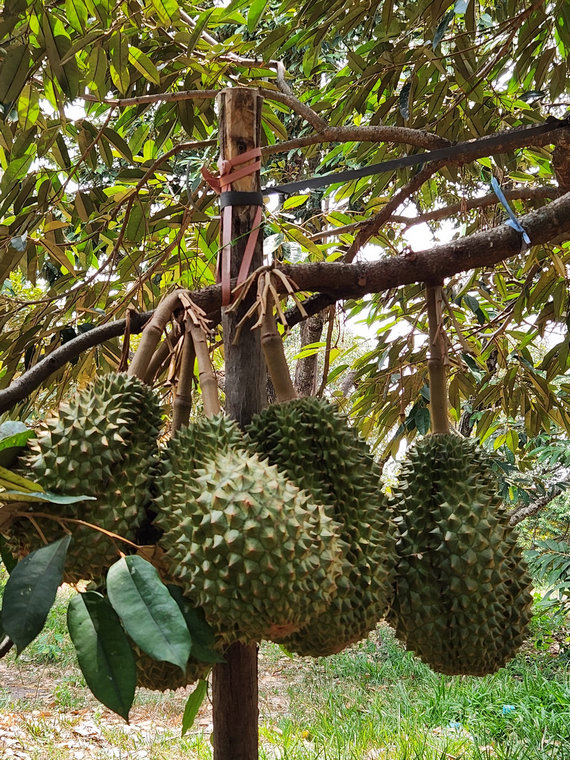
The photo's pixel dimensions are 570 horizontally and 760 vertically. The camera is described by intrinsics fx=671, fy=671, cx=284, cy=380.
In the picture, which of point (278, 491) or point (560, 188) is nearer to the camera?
point (278, 491)

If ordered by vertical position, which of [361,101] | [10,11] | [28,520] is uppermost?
[361,101]

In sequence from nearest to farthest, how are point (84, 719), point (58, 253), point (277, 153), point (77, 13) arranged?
1. point (77, 13)
2. point (58, 253)
3. point (277, 153)
4. point (84, 719)

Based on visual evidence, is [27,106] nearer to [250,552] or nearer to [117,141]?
[117,141]

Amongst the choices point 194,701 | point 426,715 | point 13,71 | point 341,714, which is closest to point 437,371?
point 194,701

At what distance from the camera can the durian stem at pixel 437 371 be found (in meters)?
0.93

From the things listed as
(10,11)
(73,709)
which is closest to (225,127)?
(10,11)

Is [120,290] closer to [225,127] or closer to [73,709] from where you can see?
[225,127]

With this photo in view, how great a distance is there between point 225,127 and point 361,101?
3.06 ft

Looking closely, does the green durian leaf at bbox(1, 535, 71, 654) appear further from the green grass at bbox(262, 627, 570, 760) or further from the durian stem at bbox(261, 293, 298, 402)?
the green grass at bbox(262, 627, 570, 760)

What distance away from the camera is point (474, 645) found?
77 cm

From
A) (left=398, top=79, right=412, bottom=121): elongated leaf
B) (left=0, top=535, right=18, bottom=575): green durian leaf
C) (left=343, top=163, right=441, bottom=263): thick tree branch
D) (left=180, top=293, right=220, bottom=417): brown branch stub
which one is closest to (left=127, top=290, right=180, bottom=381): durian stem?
(left=180, top=293, right=220, bottom=417): brown branch stub

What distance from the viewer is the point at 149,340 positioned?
839mm

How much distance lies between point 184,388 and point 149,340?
0.08m

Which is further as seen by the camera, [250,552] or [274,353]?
[274,353]
